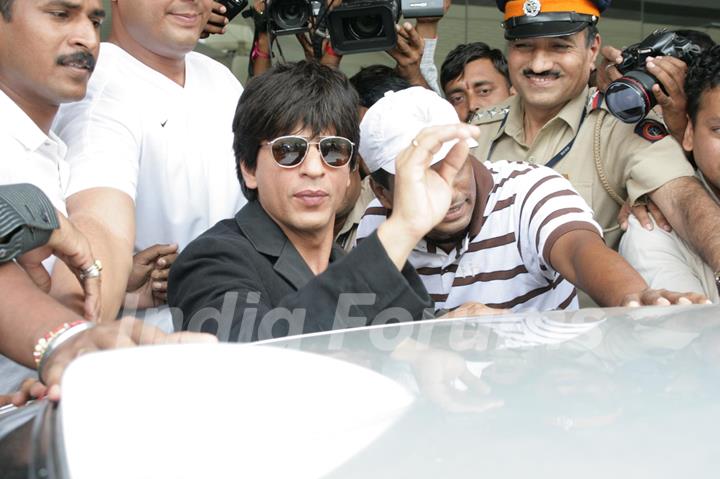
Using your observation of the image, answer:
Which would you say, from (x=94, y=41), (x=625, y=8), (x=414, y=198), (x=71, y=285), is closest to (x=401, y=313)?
(x=414, y=198)

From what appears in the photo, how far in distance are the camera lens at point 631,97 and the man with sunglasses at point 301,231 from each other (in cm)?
84

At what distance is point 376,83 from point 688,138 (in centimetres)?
116

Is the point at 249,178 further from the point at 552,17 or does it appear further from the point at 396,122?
the point at 552,17

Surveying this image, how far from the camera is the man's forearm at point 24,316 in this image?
138 centimetres

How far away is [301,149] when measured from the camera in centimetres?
194

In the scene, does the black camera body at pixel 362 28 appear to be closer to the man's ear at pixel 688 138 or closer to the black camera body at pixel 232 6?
the black camera body at pixel 232 6

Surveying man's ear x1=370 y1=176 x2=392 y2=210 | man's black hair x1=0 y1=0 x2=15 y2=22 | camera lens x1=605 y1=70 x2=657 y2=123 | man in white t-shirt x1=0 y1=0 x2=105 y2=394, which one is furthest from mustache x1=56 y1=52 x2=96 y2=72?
camera lens x1=605 y1=70 x2=657 y2=123

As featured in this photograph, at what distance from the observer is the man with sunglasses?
1575 mm

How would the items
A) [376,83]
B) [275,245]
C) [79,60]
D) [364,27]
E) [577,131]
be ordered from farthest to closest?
[376,83], [364,27], [577,131], [79,60], [275,245]

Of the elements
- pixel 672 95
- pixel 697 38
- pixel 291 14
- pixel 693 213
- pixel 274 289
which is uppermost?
pixel 291 14

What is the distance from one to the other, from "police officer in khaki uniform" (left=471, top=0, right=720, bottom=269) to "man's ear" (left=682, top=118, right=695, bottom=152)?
0.03 meters

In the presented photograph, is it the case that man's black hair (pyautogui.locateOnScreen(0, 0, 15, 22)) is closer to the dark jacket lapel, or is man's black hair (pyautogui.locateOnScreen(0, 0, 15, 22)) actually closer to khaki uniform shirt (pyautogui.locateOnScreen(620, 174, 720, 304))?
the dark jacket lapel

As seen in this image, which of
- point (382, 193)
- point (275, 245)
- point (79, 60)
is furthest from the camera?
point (382, 193)

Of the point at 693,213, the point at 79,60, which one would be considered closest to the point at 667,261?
the point at 693,213
